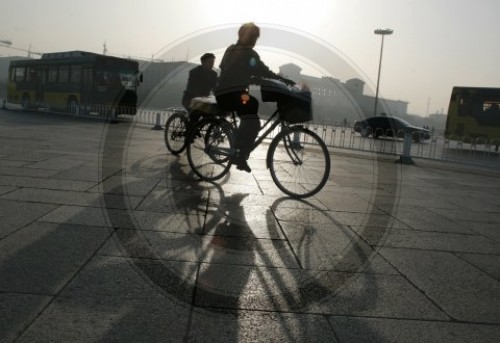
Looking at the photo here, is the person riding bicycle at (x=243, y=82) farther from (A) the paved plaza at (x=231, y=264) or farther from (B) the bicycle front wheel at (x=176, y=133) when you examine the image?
(B) the bicycle front wheel at (x=176, y=133)

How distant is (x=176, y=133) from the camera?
7746mm

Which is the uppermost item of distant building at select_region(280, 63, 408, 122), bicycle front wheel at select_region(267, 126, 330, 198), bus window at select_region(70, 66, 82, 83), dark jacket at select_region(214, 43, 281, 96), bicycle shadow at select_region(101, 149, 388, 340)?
bus window at select_region(70, 66, 82, 83)

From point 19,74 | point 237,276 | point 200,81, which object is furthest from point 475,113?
point 19,74

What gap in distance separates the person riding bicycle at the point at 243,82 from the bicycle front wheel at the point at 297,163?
0.31 m

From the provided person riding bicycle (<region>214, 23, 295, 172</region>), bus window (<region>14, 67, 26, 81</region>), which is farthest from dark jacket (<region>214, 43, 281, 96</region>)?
bus window (<region>14, 67, 26, 81</region>)

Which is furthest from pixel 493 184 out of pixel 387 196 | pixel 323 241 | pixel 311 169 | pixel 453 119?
pixel 453 119

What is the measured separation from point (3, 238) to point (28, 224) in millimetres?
352

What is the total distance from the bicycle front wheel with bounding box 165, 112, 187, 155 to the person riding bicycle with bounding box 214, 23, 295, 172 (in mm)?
2431

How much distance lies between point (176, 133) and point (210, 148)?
2.26 metres

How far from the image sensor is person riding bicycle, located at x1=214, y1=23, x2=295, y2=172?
4.95 m

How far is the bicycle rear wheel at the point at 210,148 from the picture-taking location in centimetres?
547

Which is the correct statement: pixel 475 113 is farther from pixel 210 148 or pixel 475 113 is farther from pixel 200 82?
pixel 210 148

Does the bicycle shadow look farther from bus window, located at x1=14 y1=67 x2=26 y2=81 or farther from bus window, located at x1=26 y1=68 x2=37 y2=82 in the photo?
bus window, located at x1=14 y1=67 x2=26 y2=81

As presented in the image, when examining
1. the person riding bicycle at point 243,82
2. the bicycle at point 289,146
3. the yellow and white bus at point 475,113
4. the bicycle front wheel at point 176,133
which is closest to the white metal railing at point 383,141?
the yellow and white bus at point 475,113
